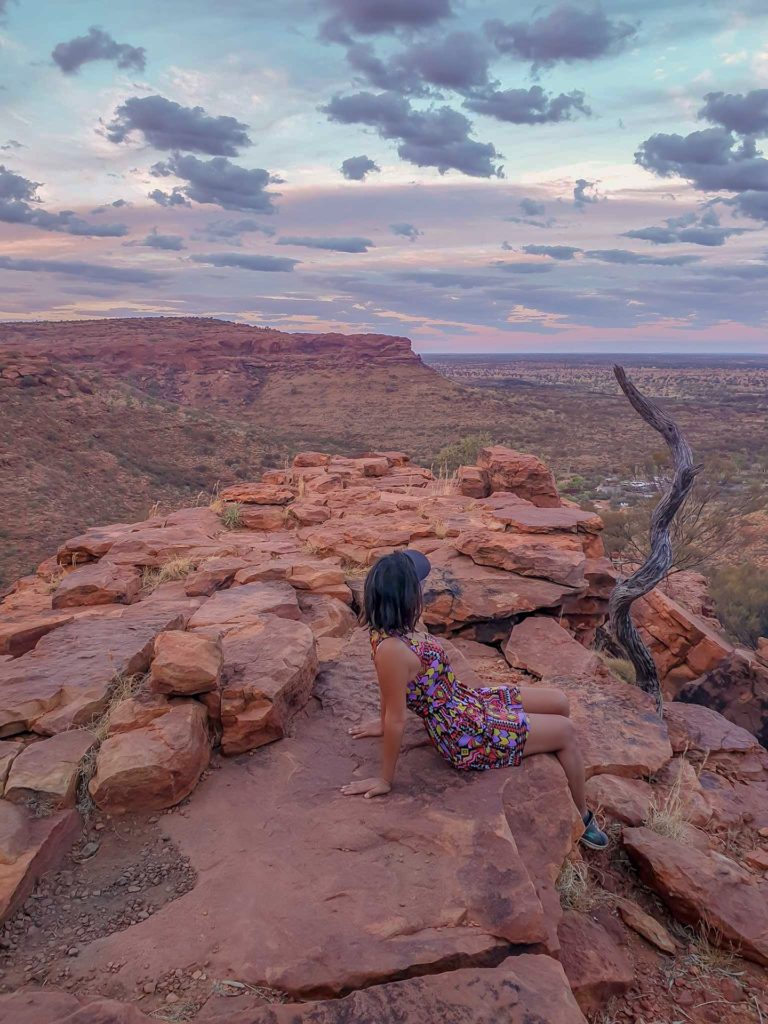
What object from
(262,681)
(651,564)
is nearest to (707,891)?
(262,681)

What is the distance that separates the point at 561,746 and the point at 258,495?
711 cm

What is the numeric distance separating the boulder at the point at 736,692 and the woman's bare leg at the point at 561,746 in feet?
16.2

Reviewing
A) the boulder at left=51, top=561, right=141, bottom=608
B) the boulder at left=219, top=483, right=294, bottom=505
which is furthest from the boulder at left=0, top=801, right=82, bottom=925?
the boulder at left=219, top=483, right=294, bottom=505

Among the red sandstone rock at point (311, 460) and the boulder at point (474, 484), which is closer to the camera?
the boulder at point (474, 484)

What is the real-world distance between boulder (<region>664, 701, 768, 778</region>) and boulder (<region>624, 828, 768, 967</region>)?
5.29 feet

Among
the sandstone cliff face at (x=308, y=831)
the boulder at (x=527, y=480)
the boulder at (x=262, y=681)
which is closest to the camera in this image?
the sandstone cliff face at (x=308, y=831)

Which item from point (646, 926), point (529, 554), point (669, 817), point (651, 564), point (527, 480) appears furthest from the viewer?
point (527, 480)

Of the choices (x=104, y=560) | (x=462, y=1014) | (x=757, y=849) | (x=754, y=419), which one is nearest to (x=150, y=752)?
(x=462, y=1014)

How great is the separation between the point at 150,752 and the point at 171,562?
365 cm

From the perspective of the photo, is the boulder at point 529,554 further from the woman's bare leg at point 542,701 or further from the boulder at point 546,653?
the woman's bare leg at point 542,701

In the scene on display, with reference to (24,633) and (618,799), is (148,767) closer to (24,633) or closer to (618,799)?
(24,633)

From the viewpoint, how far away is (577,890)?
298cm

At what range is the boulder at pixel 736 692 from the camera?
7.43 meters

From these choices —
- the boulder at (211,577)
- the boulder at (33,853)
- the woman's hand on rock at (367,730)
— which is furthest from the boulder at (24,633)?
the woman's hand on rock at (367,730)
